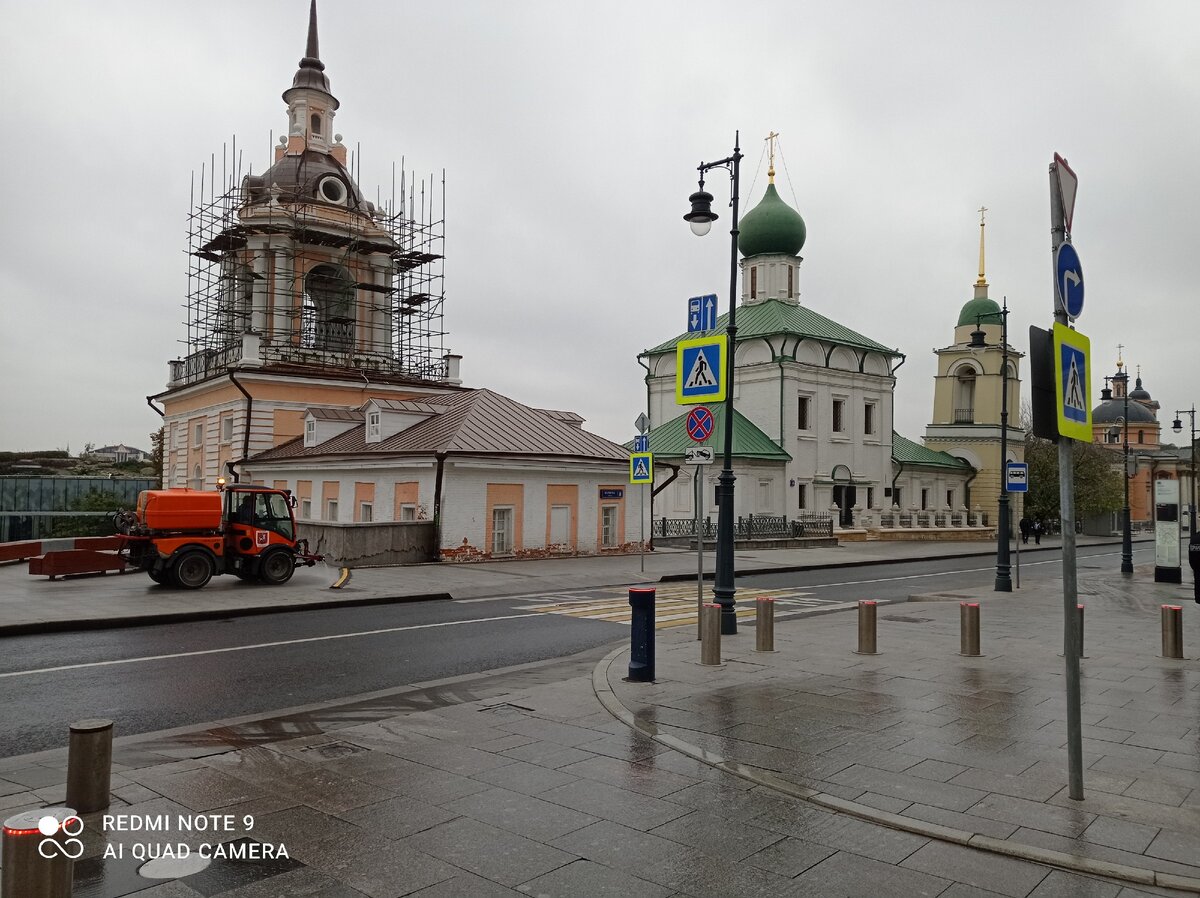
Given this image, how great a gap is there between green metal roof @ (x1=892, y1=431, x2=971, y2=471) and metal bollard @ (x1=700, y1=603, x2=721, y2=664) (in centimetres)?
4641

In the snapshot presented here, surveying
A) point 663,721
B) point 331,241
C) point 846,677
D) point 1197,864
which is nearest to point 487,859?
point 663,721

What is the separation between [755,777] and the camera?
627 cm

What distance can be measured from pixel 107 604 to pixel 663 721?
12.2 meters

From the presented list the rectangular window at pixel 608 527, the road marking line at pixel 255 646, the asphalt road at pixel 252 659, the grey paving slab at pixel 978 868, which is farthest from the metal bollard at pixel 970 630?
the rectangular window at pixel 608 527

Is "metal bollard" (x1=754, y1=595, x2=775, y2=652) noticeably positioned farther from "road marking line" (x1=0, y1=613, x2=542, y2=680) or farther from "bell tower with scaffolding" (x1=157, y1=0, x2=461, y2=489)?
"bell tower with scaffolding" (x1=157, y1=0, x2=461, y2=489)

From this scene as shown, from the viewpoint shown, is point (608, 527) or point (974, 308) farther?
point (974, 308)

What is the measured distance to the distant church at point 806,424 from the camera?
4594 centimetres

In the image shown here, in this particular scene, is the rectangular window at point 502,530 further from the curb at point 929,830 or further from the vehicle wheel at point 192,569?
the curb at point 929,830

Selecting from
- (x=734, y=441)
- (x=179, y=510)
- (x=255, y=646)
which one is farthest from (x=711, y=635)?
(x=734, y=441)

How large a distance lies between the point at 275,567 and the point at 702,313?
11.5m

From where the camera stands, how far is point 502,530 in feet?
88.1

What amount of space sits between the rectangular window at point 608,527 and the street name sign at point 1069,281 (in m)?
23.6

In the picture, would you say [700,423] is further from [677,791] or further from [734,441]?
[734,441]

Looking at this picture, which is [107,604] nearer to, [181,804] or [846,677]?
[181,804]
